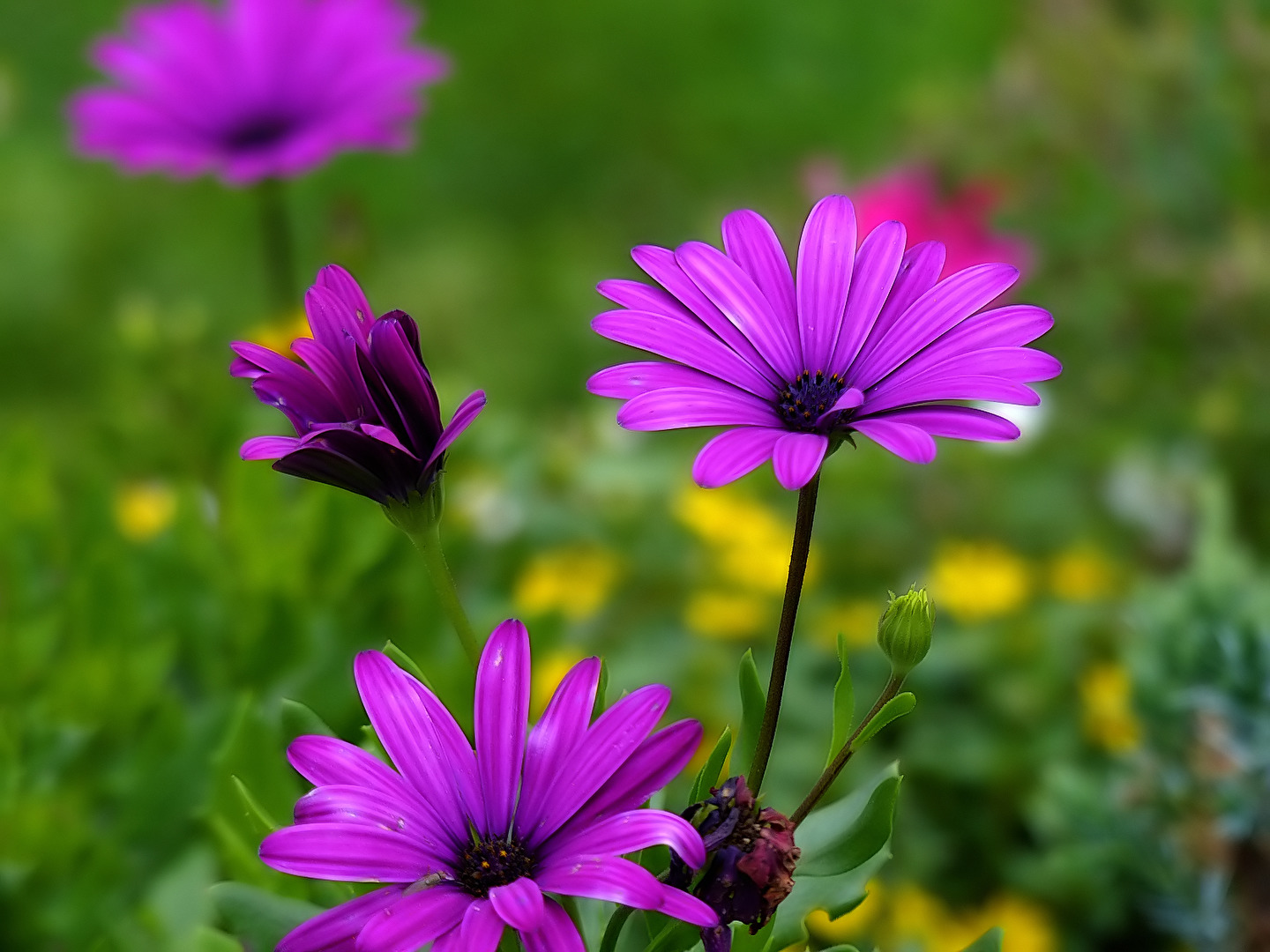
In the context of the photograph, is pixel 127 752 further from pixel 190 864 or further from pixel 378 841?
pixel 378 841

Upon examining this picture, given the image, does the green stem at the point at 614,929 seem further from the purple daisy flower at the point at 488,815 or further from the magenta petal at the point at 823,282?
the magenta petal at the point at 823,282

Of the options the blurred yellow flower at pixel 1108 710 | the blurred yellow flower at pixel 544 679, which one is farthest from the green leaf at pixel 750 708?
the blurred yellow flower at pixel 1108 710

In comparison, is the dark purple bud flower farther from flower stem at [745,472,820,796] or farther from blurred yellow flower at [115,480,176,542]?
blurred yellow flower at [115,480,176,542]

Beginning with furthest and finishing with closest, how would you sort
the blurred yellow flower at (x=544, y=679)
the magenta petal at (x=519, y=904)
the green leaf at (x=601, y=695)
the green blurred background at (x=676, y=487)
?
1. the blurred yellow flower at (x=544, y=679)
2. the green blurred background at (x=676, y=487)
3. the green leaf at (x=601, y=695)
4. the magenta petal at (x=519, y=904)

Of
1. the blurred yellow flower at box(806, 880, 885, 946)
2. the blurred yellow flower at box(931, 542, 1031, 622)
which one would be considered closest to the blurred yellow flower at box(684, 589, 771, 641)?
the blurred yellow flower at box(931, 542, 1031, 622)

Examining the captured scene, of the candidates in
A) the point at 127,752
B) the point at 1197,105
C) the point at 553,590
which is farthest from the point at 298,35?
the point at 1197,105

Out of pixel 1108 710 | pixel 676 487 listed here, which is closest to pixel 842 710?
pixel 1108 710

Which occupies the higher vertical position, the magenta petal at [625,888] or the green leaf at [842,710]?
the green leaf at [842,710]
